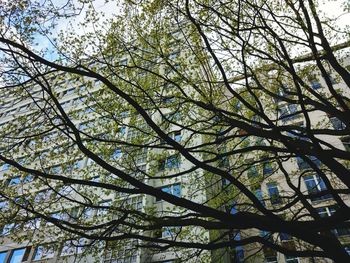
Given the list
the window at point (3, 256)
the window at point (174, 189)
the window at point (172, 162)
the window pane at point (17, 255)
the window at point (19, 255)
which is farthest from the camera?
the window at point (3, 256)

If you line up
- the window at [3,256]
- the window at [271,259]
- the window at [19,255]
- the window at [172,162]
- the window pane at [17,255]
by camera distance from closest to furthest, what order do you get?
the window at [172,162], the window at [271,259], the window at [19,255], the window pane at [17,255], the window at [3,256]

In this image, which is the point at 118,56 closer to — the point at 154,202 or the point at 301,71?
the point at 301,71

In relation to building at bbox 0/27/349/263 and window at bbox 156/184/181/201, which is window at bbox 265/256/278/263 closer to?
building at bbox 0/27/349/263

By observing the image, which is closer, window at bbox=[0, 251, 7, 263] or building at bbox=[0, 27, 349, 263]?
building at bbox=[0, 27, 349, 263]

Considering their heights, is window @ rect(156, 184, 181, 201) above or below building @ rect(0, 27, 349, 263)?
above

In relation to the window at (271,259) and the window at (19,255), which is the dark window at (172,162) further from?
the window at (19,255)

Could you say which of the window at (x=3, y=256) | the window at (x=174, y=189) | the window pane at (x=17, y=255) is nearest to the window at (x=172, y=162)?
the window at (x=174, y=189)

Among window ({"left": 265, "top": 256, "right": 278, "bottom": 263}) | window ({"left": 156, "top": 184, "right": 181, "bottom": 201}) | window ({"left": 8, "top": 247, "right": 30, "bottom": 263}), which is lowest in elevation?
window ({"left": 265, "top": 256, "right": 278, "bottom": 263})

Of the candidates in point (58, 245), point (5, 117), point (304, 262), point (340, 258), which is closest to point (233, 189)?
point (340, 258)

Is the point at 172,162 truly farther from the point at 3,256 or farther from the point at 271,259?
the point at 3,256

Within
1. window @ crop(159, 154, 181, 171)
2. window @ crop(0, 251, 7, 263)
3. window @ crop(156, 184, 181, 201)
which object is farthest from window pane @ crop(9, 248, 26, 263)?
window @ crop(159, 154, 181, 171)

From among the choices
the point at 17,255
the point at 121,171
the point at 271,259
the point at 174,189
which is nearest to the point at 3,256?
the point at 17,255

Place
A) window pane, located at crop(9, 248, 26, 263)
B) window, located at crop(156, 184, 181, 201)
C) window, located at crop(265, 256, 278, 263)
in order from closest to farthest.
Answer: window, located at crop(265, 256, 278, 263) → window, located at crop(156, 184, 181, 201) → window pane, located at crop(9, 248, 26, 263)

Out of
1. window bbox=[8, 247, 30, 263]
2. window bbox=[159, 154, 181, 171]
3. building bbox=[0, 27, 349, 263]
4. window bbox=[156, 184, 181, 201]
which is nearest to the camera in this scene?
building bbox=[0, 27, 349, 263]
